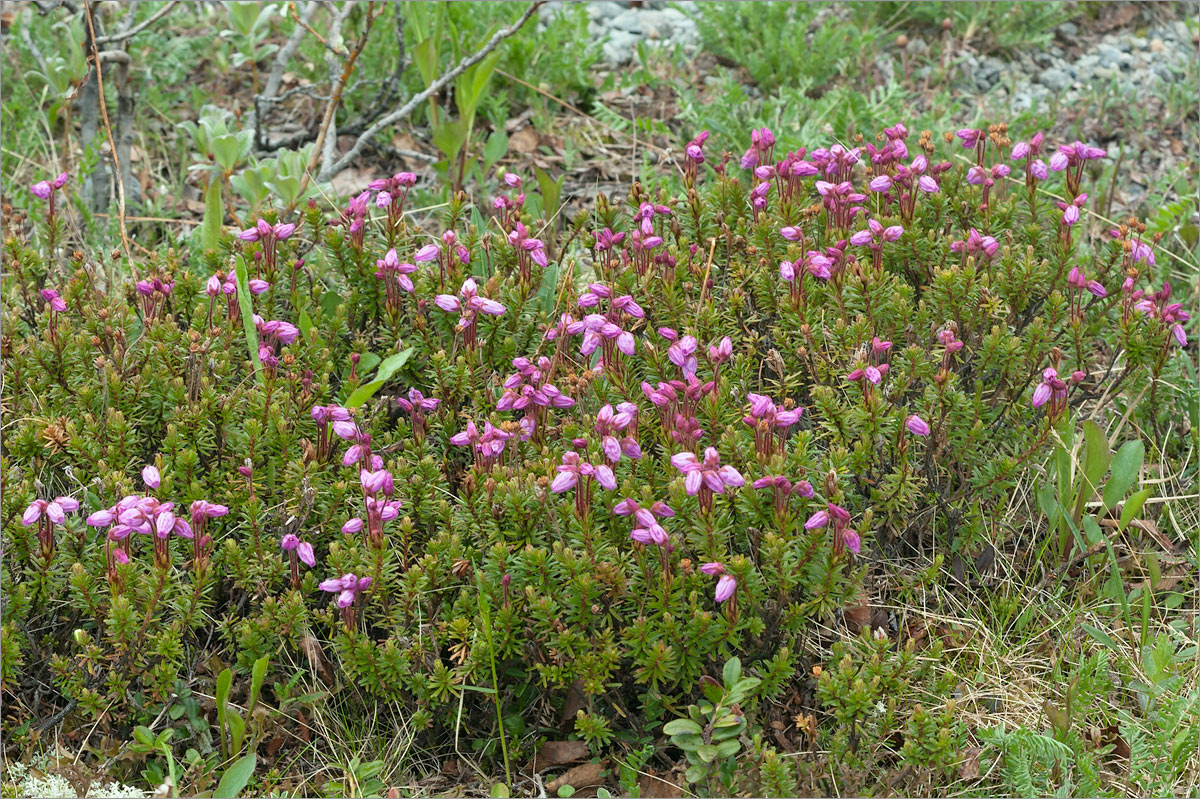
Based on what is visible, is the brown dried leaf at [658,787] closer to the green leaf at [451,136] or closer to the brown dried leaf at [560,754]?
the brown dried leaf at [560,754]

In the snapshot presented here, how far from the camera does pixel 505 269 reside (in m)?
3.62

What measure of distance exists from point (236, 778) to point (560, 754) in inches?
29.8

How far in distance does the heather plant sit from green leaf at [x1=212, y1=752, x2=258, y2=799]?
15 centimetres

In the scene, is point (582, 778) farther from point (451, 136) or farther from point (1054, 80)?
point (1054, 80)

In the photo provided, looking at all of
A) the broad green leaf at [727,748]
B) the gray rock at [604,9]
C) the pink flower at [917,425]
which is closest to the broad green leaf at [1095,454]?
the pink flower at [917,425]

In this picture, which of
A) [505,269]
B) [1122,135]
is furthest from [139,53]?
[1122,135]

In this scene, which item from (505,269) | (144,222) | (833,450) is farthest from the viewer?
(144,222)

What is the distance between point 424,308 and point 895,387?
1443 mm

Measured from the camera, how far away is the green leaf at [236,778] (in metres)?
2.38

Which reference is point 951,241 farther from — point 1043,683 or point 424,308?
point 424,308

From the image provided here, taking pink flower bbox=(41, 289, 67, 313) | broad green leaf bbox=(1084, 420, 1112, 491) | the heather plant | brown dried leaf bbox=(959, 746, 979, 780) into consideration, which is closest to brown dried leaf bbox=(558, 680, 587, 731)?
the heather plant

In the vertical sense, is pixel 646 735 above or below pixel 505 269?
below

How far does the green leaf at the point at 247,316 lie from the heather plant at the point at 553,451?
12 millimetres

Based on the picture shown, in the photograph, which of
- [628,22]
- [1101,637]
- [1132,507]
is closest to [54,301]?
[1101,637]
